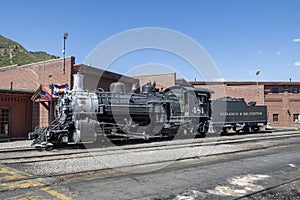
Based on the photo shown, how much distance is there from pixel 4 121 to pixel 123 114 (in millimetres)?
8903

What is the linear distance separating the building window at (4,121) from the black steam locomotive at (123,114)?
610 centimetres

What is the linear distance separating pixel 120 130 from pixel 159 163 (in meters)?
6.16

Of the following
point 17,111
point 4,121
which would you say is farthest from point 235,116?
point 4,121

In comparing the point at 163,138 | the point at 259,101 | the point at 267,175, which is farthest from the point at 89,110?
the point at 259,101

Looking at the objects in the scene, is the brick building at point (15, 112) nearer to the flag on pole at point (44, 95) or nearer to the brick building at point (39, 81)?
the brick building at point (39, 81)

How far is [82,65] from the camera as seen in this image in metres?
21.4

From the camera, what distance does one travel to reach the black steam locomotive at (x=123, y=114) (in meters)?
13.2

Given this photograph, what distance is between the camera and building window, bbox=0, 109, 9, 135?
715 inches

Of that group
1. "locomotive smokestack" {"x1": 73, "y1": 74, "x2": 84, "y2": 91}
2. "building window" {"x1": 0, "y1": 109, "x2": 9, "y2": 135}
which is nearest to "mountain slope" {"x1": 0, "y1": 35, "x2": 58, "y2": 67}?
"building window" {"x1": 0, "y1": 109, "x2": 9, "y2": 135}

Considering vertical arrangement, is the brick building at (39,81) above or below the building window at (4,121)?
above

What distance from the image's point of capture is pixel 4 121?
1833 centimetres

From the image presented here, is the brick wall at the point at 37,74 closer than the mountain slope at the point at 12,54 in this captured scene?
Yes

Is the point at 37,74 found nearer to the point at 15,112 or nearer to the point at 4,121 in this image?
the point at 15,112

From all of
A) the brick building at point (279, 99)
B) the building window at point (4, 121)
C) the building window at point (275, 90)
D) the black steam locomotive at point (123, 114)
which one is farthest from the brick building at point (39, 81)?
the building window at point (275, 90)
